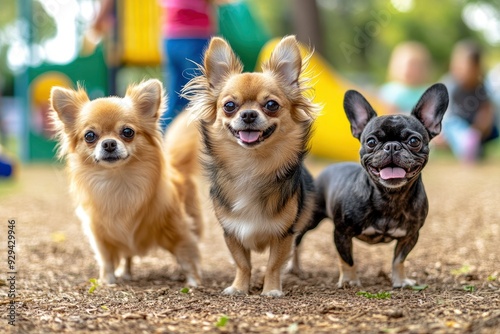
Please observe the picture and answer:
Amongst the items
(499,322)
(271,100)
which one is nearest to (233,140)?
(271,100)

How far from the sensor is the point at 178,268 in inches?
224

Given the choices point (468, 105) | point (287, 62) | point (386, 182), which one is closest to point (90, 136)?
point (287, 62)

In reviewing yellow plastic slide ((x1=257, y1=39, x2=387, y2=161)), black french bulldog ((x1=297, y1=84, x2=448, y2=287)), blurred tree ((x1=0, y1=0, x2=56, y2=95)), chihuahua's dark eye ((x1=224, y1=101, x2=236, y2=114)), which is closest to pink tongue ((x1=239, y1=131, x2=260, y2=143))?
chihuahua's dark eye ((x1=224, y1=101, x2=236, y2=114))

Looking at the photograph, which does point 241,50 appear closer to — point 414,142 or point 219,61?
point 219,61

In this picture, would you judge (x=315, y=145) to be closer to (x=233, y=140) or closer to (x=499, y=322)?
(x=233, y=140)

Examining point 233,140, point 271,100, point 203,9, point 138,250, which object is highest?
point 203,9

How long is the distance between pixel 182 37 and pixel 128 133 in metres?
3.37

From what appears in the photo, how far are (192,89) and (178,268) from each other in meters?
1.78

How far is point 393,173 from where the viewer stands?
398cm

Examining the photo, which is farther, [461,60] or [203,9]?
[461,60]

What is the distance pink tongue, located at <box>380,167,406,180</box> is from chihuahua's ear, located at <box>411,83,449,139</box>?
1.40 ft

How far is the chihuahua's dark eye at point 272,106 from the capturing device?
4.20 meters

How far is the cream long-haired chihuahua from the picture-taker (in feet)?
15.2

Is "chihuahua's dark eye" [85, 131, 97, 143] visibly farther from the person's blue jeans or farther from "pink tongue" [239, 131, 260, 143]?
the person's blue jeans
